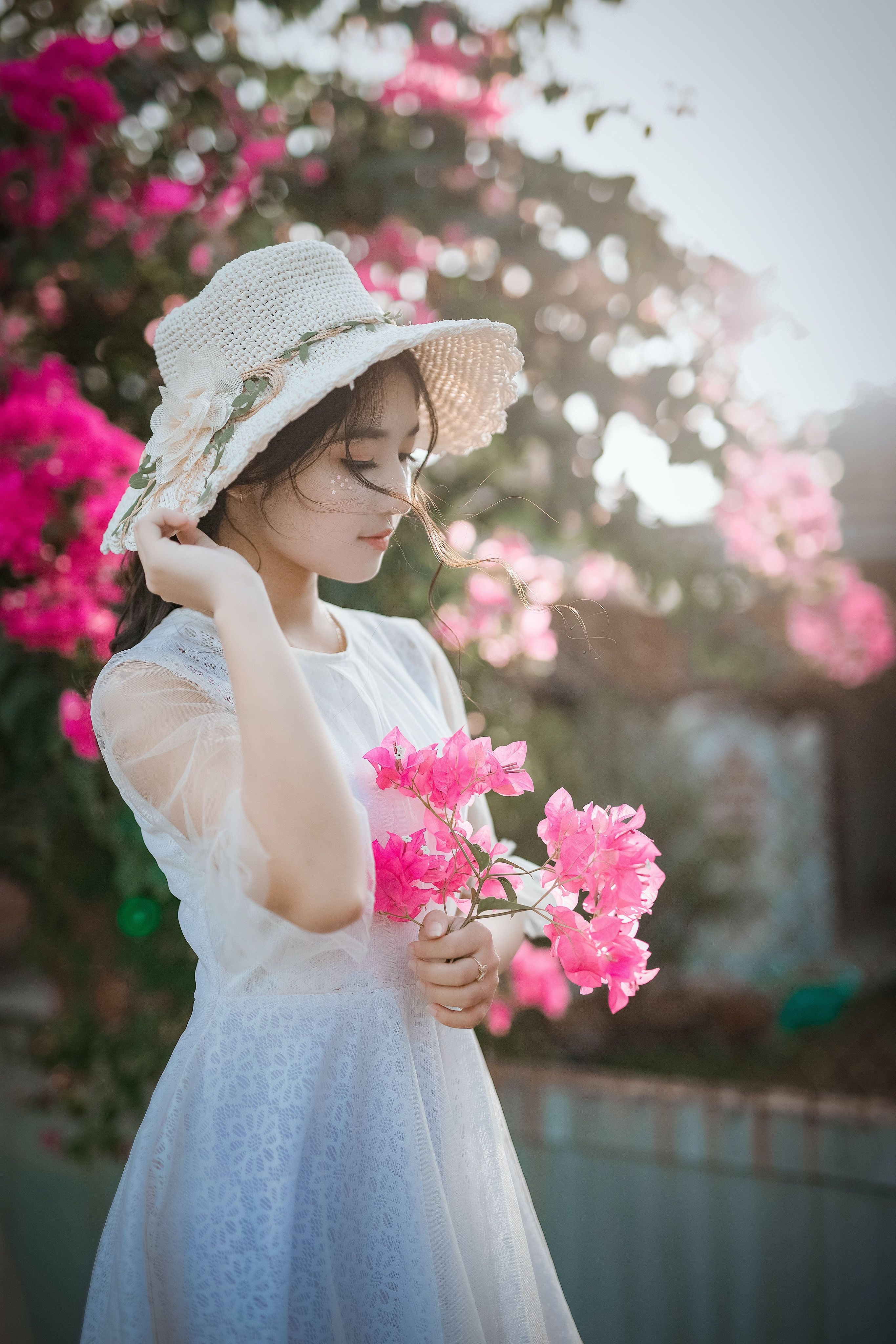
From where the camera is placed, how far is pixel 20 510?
5.47 feet

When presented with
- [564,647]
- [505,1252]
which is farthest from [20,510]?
[564,647]

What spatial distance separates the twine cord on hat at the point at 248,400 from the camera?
105cm

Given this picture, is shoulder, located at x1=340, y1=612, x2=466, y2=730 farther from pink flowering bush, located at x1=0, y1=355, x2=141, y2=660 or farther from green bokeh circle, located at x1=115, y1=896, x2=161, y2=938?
green bokeh circle, located at x1=115, y1=896, x2=161, y2=938

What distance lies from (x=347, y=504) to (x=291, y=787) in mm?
380

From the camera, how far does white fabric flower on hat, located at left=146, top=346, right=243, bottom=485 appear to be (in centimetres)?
105

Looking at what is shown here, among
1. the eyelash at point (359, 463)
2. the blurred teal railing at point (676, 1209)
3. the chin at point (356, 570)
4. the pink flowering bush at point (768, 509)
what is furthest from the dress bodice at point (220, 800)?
the blurred teal railing at point (676, 1209)

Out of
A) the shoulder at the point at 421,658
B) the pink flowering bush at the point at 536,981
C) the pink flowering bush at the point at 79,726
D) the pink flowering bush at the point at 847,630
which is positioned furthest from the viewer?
the pink flowering bush at the point at 847,630

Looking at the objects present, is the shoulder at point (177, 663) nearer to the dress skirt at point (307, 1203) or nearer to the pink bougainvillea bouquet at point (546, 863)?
the pink bougainvillea bouquet at point (546, 863)

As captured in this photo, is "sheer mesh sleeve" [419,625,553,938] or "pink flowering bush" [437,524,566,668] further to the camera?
"pink flowering bush" [437,524,566,668]

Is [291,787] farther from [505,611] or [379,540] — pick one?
[505,611]

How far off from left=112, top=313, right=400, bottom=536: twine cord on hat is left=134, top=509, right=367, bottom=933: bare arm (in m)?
0.23

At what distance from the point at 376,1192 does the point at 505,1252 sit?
0.57ft

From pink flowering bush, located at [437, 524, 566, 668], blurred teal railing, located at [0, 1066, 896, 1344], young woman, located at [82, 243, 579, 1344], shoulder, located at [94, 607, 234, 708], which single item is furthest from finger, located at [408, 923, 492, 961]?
blurred teal railing, located at [0, 1066, 896, 1344]

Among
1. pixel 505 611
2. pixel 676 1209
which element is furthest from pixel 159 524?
pixel 676 1209
